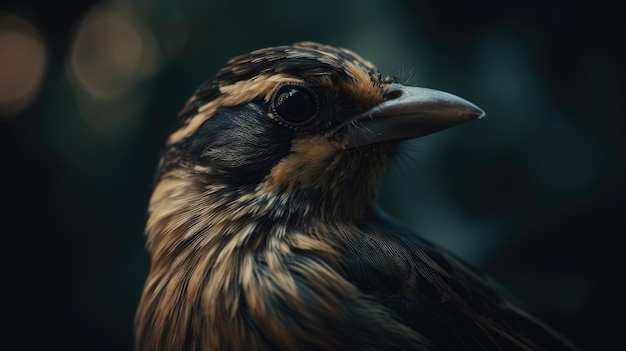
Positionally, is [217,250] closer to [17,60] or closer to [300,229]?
[300,229]

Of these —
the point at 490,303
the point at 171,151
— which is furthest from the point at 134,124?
the point at 490,303

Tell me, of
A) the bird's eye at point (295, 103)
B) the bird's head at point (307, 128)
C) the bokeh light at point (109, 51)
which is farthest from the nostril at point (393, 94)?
the bokeh light at point (109, 51)

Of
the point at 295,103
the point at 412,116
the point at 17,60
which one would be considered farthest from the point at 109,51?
the point at 412,116

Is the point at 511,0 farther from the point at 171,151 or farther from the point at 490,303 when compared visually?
the point at 171,151

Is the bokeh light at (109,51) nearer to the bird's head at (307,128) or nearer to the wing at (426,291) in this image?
the bird's head at (307,128)

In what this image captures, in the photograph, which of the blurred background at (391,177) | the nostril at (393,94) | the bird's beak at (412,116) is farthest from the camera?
the blurred background at (391,177)

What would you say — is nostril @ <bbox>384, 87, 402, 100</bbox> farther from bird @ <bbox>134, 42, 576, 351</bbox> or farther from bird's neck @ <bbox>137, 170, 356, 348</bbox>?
bird's neck @ <bbox>137, 170, 356, 348</bbox>

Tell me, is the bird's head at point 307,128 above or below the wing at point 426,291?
above
